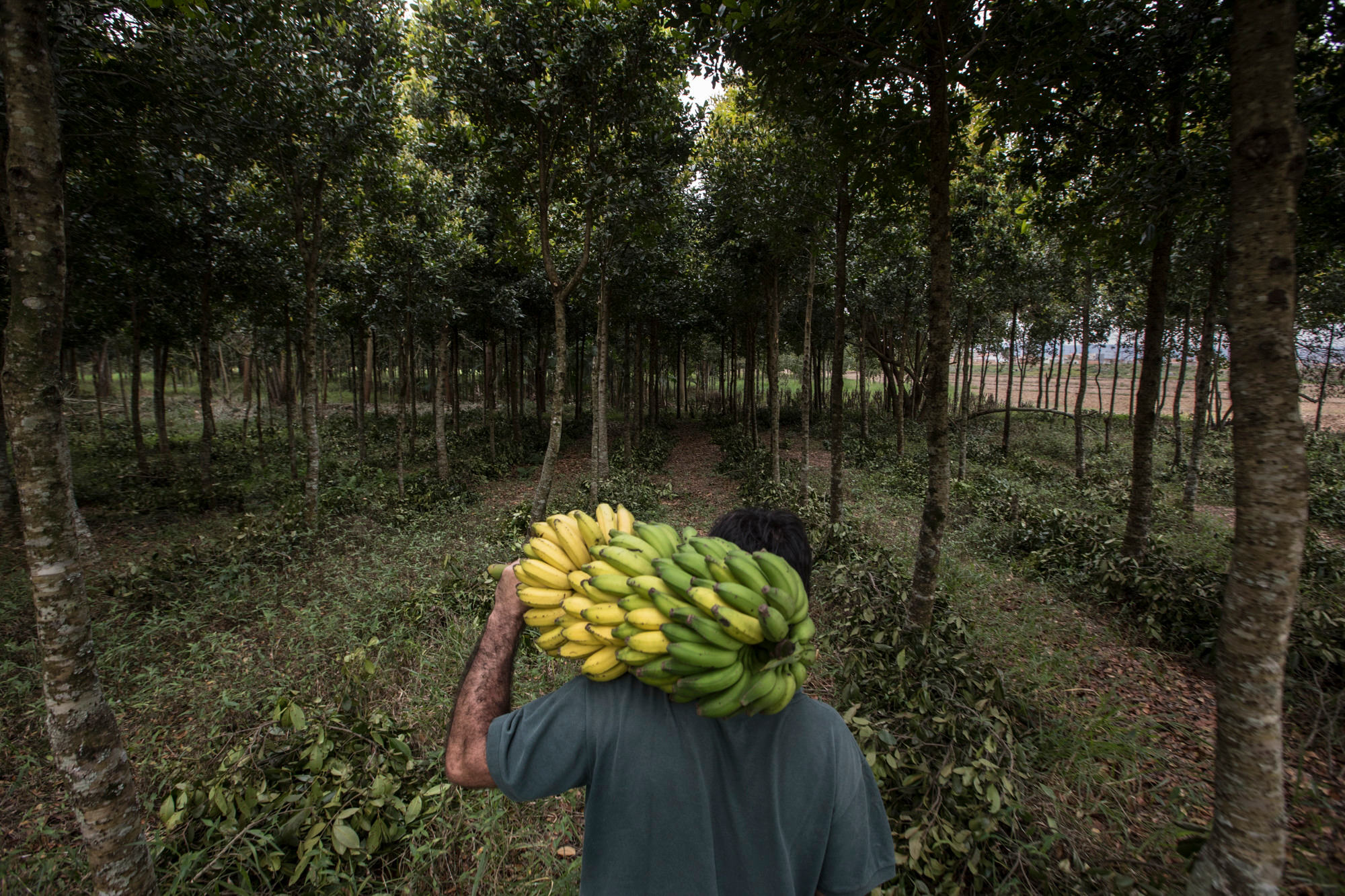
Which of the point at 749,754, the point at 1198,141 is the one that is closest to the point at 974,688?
A: the point at 749,754

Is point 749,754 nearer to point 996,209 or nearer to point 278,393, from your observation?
point 996,209

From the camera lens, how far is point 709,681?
1153 millimetres

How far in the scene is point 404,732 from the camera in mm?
3545

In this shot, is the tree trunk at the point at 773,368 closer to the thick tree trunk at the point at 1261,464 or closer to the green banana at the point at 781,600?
the thick tree trunk at the point at 1261,464

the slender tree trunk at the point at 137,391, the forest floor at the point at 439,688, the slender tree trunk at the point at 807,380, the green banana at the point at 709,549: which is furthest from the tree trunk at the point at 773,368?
the slender tree trunk at the point at 137,391

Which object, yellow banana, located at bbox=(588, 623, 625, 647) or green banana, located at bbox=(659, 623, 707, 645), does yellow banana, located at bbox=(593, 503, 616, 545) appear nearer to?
yellow banana, located at bbox=(588, 623, 625, 647)

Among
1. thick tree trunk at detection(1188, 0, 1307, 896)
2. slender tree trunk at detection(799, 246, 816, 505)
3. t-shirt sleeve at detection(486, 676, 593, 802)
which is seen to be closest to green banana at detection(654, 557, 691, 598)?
t-shirt sleeve at detection(486, 676, 593, 802)

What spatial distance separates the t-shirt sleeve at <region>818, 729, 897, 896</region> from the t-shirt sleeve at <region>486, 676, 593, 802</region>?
Result: 0.63 m

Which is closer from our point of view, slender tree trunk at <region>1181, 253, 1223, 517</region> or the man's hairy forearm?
the man's hairy forearm

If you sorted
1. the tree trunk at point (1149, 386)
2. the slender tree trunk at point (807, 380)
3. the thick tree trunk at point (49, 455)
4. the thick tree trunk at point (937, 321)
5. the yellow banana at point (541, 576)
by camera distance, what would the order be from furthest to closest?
the slender tree trunk at point (807, 380), the tree trunk at point (1149, 386), the thick tree trunk at point (937, 321), the thick tree trunk at point (49, 455), the yellow banana at point (541, 576)

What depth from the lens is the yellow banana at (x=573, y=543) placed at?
1.73 meters

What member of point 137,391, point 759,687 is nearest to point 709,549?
point 759,687

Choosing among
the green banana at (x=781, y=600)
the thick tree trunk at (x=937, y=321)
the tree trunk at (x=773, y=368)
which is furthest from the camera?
the tree trunk at (x=773, y=368)

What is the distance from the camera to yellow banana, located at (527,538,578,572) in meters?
1.69
